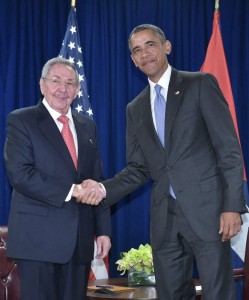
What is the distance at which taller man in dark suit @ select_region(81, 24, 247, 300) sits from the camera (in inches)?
119

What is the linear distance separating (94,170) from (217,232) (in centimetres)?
84

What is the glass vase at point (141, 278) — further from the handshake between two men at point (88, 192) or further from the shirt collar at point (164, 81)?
the shirt collar at point (164, 81)

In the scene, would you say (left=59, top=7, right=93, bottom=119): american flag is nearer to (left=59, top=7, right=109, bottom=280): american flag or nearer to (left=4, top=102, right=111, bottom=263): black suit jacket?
(left=59, top=7, right=109, bottom=280): american flag

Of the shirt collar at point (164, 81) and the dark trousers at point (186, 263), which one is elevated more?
the shirt collar at point (164, 81)

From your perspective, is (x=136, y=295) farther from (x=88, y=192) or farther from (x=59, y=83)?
(x=59, y=83)

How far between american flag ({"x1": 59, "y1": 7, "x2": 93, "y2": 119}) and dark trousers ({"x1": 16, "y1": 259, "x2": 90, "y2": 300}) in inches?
82.9

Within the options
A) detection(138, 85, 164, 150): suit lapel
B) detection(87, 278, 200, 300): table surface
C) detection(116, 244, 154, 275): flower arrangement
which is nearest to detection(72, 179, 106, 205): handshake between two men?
detection(138, 85, 164, 150): suit lapel

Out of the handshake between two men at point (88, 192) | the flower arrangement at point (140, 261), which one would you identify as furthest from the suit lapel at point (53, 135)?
the flower arrangement at point (140, 261)

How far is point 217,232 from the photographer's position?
3.07 m

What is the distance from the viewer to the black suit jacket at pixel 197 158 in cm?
305

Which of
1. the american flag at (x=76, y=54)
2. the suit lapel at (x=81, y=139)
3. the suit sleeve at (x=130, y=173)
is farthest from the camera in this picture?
the american flag at (x=76, y=54)

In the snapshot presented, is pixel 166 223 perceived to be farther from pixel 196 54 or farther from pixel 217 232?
pixel 196 54

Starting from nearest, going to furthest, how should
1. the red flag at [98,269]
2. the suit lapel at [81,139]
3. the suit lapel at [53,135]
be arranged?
1. the suit lapel at [53,135]
2. the suit lapel at [81,139]
3. the red flag at [98,269]

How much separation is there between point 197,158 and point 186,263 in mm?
561
